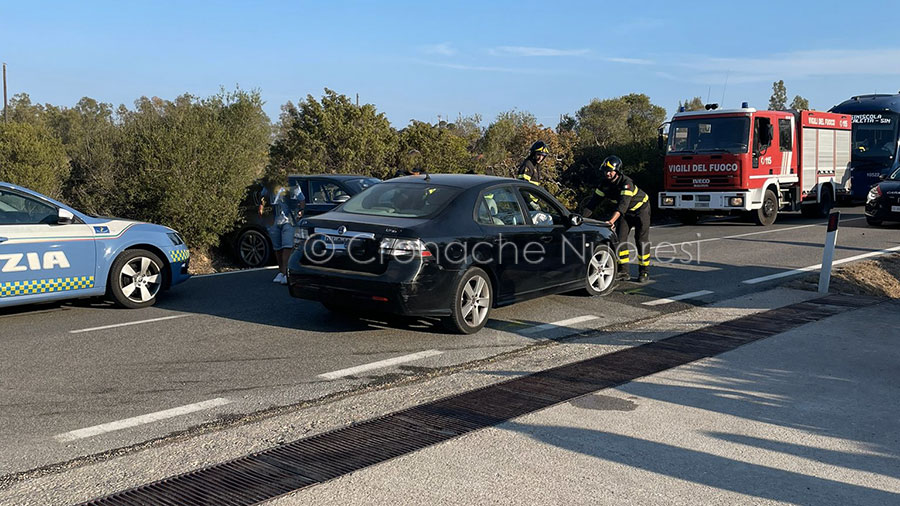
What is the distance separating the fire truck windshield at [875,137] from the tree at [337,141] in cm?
1530

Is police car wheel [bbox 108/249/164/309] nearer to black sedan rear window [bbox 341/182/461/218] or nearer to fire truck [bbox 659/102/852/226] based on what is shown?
black sedan rear window [bbox 341/182/461/218]

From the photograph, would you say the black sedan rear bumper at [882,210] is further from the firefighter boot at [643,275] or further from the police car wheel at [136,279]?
the police car wheel at [136,279]

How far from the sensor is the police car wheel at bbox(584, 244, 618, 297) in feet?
31.6

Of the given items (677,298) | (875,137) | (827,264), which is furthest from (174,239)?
(875,137)

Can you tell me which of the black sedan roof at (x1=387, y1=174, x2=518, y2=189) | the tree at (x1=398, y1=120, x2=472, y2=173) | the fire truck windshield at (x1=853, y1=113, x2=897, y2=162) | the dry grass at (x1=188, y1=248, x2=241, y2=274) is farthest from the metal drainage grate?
the fire truck windshield at (x1=853, y1=113, x2=897, y2=162)

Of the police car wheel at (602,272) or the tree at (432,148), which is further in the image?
the tree at (432,148)

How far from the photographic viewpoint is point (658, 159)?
26.1 m

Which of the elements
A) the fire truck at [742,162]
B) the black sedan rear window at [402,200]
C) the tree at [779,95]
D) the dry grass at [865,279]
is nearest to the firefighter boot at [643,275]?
the dry grass at [865,279]

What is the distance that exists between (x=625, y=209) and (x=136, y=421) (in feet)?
24.1

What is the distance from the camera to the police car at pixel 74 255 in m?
7.86

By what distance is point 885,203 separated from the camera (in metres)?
18.8

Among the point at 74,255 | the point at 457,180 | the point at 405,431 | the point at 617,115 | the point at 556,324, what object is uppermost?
the point at 617,115

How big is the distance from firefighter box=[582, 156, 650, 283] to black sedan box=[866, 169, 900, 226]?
10.8m

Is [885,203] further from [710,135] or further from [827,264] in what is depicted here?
[827,264]
